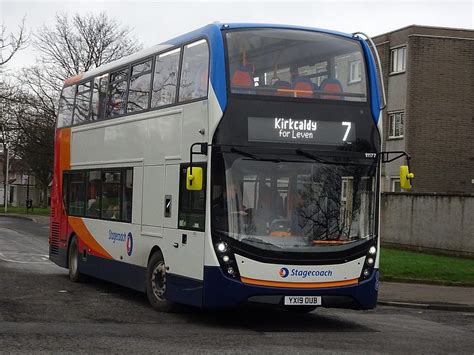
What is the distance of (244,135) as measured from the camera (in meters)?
11.6

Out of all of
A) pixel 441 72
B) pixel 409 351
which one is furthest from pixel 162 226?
pixel 441 72

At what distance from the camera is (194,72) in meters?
12.4

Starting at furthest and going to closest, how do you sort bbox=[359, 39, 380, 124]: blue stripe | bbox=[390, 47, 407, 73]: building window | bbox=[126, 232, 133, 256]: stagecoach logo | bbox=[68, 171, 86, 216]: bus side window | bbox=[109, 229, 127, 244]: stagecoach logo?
bbox=[390, 47, 407, 73]: building window → bbox=[68, 171, 86, 216]: bus side window → bbox=[109, 229, 127, 244]: stagecoach logo → bbox=[126, 232, 133, 256]: stagecoach logo → bbox=[359, 39, 380, 124]: blue stripe

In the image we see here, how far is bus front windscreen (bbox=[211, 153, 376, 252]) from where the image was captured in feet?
37.6

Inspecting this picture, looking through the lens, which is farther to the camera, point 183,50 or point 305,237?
point 183,50

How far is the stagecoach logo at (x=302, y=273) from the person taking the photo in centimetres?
1140

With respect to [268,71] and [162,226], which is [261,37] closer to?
[268,71]

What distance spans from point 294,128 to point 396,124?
28.3 meters

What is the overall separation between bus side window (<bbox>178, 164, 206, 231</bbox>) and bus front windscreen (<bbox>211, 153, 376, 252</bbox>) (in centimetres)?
26

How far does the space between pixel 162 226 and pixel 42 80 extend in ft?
151

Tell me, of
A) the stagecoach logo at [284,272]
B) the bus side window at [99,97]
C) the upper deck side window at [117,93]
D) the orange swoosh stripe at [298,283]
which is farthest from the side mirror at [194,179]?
the bus side window at [99,97]

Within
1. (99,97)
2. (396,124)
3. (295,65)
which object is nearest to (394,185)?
(396,124)

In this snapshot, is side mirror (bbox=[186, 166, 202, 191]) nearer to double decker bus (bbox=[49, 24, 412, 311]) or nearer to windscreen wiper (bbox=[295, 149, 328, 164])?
double decker bus (bbox=[49, 24, 412, 311])

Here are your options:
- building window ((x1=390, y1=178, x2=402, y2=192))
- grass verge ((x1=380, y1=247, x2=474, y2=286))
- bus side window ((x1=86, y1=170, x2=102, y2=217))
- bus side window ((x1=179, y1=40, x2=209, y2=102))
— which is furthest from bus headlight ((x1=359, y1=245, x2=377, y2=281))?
building window ((x1=390, y1=178, x2=402, y2=192))
